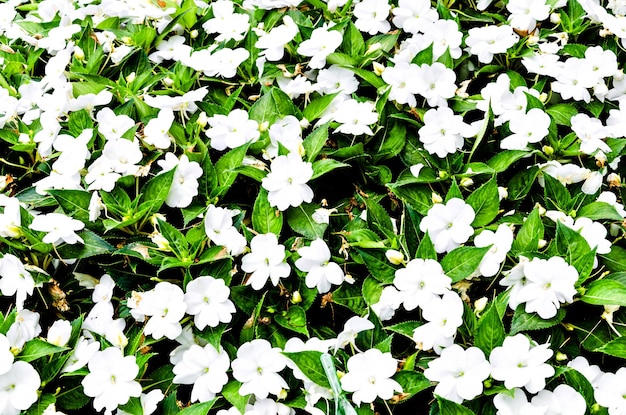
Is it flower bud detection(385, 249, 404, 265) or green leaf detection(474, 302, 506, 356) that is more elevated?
Result: flower bud detection(385, 249, 404, 265)

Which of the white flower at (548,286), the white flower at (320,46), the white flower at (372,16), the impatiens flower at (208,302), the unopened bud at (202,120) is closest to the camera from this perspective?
the white flower at (548,286)

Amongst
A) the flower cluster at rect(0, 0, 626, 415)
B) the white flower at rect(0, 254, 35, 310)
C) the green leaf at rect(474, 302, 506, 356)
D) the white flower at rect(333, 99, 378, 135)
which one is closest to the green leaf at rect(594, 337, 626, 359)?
the flower cluster at rect(0, 0, 626, 415)

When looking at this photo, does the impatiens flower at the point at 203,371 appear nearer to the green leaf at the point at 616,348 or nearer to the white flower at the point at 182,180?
the white flower at the point at 182,180

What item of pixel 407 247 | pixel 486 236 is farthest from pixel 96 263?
pixel 486 236

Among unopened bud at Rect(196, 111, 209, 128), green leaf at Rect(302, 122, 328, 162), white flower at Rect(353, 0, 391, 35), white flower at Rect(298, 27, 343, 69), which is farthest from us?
white flower at Rect(353, 0, 391, 35)

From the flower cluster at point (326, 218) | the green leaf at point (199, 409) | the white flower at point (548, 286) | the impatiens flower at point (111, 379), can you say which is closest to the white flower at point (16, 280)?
the flower cluster at point (326, 218)

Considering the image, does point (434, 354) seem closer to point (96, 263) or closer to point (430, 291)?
point (430, 291)

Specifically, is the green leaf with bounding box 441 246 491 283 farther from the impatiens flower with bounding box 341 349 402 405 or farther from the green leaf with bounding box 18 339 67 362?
the green leaf with bounding box 18 339 67 362
